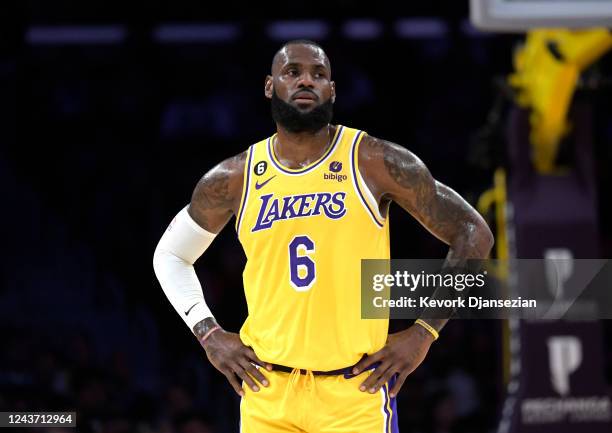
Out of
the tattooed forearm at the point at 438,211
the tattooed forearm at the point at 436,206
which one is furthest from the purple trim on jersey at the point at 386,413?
the tattooed forearm at the point at 436,206

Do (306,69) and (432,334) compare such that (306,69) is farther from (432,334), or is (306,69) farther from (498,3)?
(432,334)

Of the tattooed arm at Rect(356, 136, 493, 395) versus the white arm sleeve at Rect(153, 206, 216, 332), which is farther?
the white arm sleeve at Rect(153, 206, 216, 332)

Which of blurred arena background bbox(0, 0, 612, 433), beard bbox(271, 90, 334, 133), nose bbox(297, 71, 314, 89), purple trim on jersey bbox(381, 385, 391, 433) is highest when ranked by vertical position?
blurred arena background bbox(0, 0, 612, 433)

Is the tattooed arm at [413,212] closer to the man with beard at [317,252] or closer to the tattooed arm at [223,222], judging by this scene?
the man with beard at [317,252]

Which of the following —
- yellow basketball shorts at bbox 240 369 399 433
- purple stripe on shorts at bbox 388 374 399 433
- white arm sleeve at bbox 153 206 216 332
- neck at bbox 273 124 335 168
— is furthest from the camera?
white arm sleeve at bbox 153 206 216 332

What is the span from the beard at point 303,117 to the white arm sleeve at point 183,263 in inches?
23.8

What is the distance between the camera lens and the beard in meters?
3.84

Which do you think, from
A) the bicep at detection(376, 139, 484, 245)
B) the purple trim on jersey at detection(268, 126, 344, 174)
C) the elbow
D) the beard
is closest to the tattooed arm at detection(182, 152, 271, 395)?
the purple trim on jersey at detection(268, 126, 344, 174)

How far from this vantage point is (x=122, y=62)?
10.7 m

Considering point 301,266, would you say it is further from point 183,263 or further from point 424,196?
point 183,263

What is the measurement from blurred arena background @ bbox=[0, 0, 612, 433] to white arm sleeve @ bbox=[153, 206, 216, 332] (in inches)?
216

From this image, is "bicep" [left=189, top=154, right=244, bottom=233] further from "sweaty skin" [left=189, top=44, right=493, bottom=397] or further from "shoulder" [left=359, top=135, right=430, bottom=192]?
"shoulder" [left=359, top=135, right=430, bottom=192]

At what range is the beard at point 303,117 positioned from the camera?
3.84 meters

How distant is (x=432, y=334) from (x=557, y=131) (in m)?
3.98
